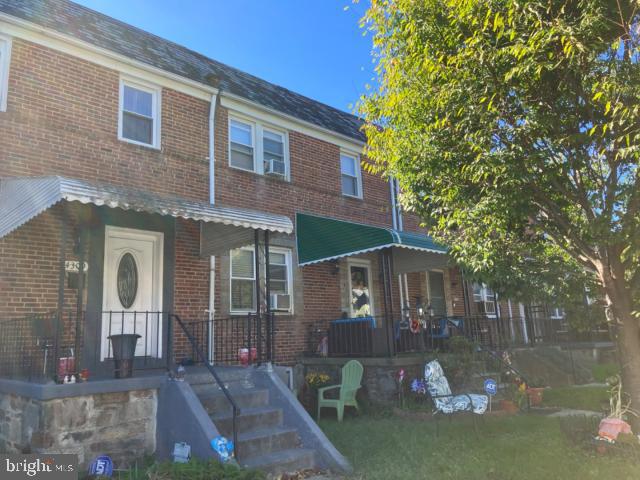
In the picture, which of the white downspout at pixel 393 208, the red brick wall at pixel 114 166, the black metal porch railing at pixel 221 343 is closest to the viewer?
the red brick wall at pixel 114 166

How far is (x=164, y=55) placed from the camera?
10.8m

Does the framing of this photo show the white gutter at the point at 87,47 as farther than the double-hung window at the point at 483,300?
No

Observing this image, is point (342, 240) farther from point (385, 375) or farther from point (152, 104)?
point (152, 104)

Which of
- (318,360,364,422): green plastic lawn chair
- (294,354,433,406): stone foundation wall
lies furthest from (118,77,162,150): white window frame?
(294,354,433,406): stone foundation wall

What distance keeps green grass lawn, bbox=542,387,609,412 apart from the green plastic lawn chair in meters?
3.66

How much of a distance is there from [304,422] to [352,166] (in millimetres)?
8104

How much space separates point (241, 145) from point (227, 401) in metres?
5.93


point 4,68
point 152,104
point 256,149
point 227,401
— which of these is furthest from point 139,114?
point 227,401

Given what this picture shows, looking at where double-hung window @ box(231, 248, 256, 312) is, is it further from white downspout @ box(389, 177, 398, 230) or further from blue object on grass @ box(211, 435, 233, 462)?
white downspout @ box(389, 177, 398, 230)

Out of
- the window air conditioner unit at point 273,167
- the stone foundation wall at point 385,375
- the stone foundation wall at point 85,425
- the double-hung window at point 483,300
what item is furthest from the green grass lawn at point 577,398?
the stone foundation wall at point 85,425

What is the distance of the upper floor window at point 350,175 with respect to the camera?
43.0 feet

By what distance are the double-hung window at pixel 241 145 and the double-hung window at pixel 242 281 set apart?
1.86m

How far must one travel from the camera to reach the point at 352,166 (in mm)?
13430

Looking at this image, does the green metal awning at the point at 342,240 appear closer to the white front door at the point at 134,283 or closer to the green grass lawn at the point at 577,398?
the white front door at the point at 134,283
